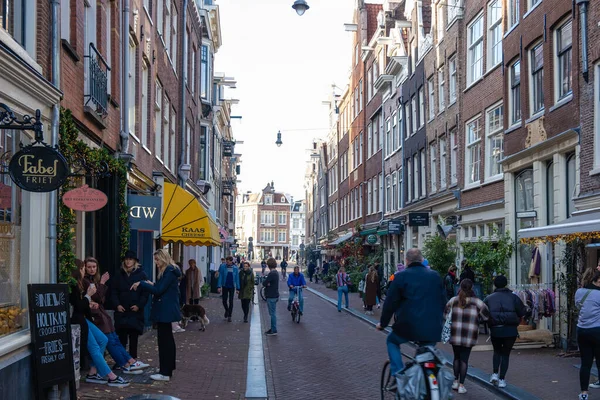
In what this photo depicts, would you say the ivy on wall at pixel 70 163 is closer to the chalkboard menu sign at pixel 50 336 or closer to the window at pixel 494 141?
the chalkboard menu sign at pixel 50 336

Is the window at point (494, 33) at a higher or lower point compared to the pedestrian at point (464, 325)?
higher

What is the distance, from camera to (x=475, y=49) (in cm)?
2225

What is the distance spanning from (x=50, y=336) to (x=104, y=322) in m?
1.93

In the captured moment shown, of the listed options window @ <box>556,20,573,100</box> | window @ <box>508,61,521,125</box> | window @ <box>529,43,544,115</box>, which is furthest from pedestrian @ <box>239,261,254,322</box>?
window @ <box>556,20,573,100</box>

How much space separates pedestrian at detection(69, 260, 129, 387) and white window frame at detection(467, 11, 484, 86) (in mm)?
14774

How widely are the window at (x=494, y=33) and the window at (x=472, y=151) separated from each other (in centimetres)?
203

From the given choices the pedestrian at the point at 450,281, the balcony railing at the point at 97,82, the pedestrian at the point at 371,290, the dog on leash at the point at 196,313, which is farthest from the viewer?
the pedestrian at the point at 371,290

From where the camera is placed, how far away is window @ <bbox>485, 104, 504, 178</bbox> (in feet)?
64.7

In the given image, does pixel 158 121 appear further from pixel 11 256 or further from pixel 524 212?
pixel 11 256

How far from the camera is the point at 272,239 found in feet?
402

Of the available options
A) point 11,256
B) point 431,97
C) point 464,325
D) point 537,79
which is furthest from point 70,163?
point 431,97

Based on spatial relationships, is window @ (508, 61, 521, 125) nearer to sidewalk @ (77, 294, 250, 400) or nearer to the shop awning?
the shop awning

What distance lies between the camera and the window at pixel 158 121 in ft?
65.7

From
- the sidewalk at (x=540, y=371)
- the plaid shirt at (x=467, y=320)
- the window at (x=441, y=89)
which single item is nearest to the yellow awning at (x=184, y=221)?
the sidewalk at (x=540, y=371)
